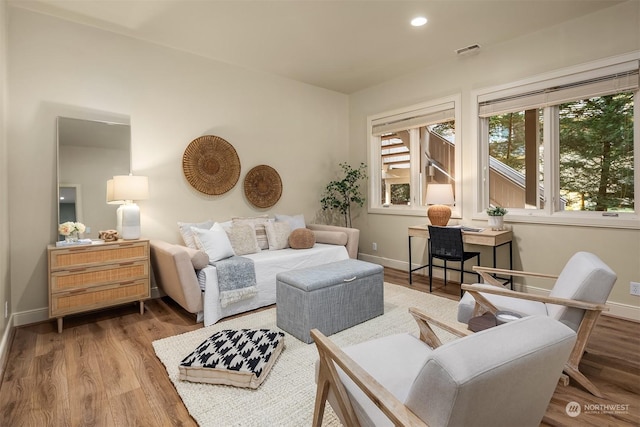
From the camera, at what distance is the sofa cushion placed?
430 centimetres

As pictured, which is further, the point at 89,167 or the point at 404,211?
the point at 404,211

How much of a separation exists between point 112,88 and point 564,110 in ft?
15.1

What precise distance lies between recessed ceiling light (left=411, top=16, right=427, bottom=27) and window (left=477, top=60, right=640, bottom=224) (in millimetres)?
1189

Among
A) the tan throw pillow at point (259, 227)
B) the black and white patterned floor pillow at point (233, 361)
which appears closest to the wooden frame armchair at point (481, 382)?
the black and white patterned floor pillow at point (233, 361)

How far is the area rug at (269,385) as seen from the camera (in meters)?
1.73

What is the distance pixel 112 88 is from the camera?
345 cm

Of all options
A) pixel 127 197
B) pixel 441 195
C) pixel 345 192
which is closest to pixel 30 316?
pixel 127 197

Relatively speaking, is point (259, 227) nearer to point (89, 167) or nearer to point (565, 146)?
point (89, 167)

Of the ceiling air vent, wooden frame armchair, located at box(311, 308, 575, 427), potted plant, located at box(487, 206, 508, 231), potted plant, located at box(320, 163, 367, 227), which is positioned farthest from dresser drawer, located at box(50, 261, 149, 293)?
the ceiling air vent

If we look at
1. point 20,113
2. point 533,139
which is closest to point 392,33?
point 533,139

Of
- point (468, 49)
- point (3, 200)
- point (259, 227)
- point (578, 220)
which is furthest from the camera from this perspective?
point (259, 227)

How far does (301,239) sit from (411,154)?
2088 mm

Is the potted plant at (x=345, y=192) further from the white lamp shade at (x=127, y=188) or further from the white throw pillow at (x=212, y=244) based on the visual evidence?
the white lamp shade at (x=127, y=188)

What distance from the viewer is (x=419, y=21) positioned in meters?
3.25
